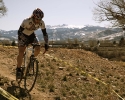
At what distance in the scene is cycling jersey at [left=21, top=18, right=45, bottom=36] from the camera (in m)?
7.43

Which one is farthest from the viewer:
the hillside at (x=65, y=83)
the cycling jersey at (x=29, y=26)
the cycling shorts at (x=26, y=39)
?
the hillside at (x=65, y=83)

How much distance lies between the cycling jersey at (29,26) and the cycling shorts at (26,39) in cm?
13

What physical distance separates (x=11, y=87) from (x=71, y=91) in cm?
207

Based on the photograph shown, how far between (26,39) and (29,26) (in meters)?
0.47

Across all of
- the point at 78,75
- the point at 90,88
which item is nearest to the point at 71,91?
the point at 90,88

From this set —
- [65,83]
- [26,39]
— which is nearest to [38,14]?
[26,39]

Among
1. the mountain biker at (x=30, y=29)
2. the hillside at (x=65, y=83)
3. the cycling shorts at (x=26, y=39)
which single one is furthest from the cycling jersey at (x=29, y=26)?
the hillside at (x=65, y=83)

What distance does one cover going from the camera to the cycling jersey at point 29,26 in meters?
7.43

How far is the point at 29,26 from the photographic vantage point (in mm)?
7512

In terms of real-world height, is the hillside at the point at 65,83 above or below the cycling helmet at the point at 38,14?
below

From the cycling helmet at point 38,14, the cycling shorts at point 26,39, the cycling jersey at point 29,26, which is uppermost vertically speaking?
the cycling helmet at point 38,14

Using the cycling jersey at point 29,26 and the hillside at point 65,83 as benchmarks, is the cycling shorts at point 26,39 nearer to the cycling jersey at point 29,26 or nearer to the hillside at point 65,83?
the cycling jersey at point 29,26

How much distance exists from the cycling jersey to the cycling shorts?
13 centimetres

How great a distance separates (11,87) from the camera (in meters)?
7.68
